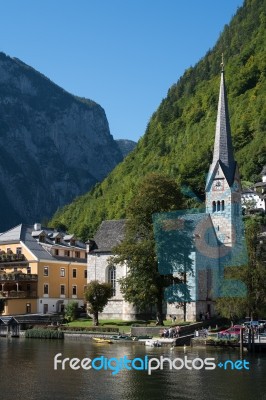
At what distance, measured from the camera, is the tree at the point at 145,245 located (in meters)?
75.2

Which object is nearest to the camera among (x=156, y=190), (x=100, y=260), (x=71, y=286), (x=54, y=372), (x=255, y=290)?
(x=54, y=372)

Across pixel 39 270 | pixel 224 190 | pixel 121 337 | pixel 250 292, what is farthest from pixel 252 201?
pixel 121 337

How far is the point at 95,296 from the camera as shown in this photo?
8069 cm

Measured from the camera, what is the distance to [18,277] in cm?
9312

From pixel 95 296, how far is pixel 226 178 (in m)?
23.7

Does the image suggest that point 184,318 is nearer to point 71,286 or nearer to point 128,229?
point 128,229

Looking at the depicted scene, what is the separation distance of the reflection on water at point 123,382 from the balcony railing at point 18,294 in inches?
1427

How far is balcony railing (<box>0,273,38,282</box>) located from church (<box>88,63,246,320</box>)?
310 inches

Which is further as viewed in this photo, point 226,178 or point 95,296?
point 226,178

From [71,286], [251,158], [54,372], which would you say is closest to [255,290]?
[54,372]

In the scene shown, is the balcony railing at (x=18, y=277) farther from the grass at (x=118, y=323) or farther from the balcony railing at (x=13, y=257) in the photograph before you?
the grass at (x=118, y=323)

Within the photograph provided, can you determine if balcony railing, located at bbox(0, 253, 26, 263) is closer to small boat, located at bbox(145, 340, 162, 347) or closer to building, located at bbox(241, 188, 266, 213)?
small boat, located at bbox(145, 340, 162, 347)

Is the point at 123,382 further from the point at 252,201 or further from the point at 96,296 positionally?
the point at 252,201

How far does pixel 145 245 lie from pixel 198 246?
33.9 feet
